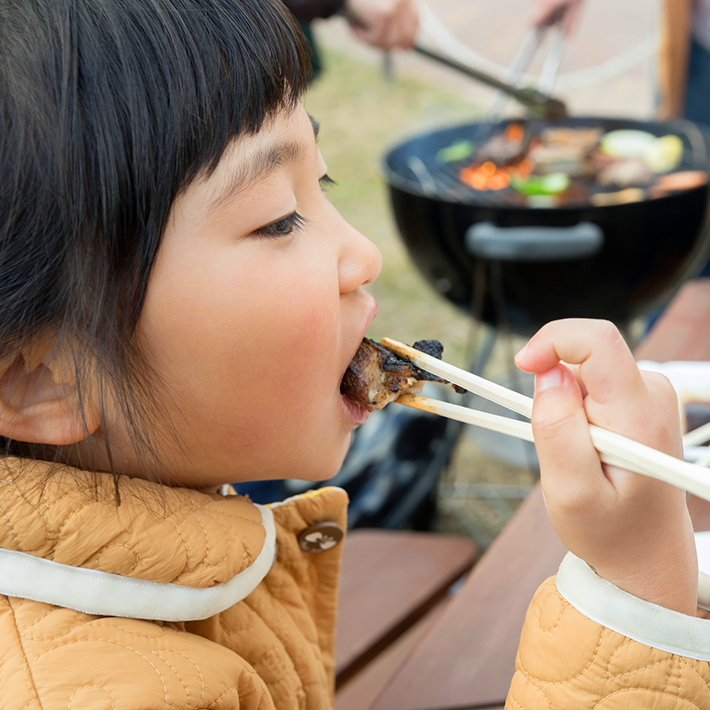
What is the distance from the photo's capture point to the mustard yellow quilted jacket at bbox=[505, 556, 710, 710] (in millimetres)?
751

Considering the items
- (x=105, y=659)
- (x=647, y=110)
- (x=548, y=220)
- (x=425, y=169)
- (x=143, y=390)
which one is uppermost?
(x=143, y=390)

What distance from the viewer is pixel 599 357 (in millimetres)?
728

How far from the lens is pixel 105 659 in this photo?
2.37ft

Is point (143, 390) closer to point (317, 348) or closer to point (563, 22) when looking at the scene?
point (317, 348)

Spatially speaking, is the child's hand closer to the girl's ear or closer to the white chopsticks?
the white chopsticks

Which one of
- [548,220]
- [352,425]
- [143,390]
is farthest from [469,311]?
[143,390]

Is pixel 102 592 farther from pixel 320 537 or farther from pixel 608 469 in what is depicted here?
pixel 608 469

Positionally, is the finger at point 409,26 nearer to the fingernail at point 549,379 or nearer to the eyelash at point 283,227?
the eyelash at point 283,227

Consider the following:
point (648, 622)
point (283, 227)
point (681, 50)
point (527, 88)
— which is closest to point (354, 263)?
point (283, 227)

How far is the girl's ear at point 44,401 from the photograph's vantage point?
79cm

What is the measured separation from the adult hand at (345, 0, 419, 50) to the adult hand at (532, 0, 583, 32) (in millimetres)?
941

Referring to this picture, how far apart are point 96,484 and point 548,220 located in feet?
6.26

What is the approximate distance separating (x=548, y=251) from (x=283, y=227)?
1.66 metres

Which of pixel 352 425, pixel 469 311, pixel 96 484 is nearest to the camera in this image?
pixel 96 484
